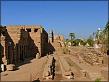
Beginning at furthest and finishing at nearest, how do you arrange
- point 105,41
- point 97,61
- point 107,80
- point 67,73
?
1. point 105,41
2. point 97,61
3. point 67,73
4. point 107,80

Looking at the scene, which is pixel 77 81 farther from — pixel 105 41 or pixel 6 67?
pixel 105 41

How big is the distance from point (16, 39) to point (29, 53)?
5514 mm

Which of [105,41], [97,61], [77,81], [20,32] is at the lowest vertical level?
[77,81]

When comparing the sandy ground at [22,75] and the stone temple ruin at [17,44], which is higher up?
the stone temple ruin at [17,44]

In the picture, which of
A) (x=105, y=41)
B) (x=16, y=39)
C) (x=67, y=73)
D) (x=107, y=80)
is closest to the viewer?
(x=107, y=80)

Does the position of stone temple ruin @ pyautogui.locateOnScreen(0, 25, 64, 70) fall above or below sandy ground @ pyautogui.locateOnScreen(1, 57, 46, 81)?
above

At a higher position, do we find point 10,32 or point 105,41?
point 10,32

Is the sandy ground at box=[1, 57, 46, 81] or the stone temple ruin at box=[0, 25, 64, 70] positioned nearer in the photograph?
the sandy ground at box=[1, 57, 46, 81]

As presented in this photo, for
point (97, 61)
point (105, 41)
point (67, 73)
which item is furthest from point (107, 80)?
point (105, 41)

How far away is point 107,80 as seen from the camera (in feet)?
27.2

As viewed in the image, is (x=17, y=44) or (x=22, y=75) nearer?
(x=22, y=75)

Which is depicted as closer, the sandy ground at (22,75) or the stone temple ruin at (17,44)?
the sandy ground at (22,75)

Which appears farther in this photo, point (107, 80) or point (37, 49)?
point (37, 49)

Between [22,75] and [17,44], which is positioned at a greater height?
[17,44]
